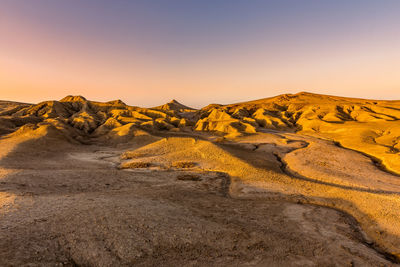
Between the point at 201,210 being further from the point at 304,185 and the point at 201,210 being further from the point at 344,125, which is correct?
the point at 344,125

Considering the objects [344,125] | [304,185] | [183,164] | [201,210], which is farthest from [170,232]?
[344,125]

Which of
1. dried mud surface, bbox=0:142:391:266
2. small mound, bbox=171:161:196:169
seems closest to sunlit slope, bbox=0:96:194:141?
small mound, bbox=171:161:196:169

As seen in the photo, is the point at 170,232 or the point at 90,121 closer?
the point at 170,232

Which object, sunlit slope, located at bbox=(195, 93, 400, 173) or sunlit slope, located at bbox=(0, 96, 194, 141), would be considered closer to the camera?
sunlit slope, located at bbox=(195, 93, 400, 173)

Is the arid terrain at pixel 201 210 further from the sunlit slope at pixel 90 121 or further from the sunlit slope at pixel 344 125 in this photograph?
the sunlit slope at pixel 90 121

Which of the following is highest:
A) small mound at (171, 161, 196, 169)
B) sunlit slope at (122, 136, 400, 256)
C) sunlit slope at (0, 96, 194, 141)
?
sunlit slope at (0, 96, 194, 141)

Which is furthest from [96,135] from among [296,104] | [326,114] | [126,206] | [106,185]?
[296,104]

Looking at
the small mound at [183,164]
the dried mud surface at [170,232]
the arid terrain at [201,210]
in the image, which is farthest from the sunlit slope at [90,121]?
the dried mud surface at [170,232]

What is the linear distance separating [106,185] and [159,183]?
10.4 ft

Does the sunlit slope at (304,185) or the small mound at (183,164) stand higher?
the small mound at (183,164)

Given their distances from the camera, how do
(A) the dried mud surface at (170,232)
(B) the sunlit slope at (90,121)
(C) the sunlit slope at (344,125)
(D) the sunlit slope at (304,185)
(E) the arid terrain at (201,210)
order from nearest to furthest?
(A) the dried mud surface at (170,232), (E) the arid terrain at (201,210), (D) the sunlit slope at (304,185), (C) the sunlit slope at (344,125), (B) the sunlit slope at (90,121)

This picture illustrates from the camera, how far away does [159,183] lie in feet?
42.8

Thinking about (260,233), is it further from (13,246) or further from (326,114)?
(326,114)

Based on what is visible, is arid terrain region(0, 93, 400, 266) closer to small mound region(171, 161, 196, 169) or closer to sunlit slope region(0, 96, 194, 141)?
small mound region(171, 161, 196, 169)
